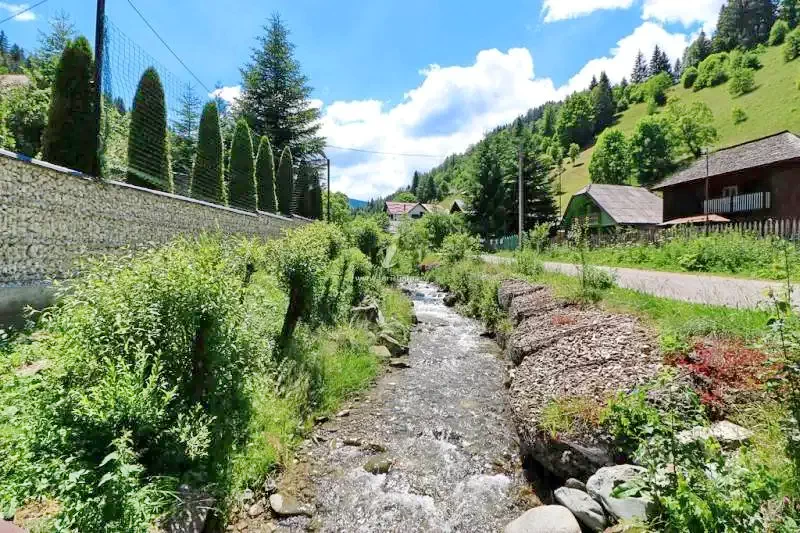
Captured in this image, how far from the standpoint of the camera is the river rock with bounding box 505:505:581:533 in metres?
3.44

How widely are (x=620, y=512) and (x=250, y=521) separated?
3.55 metres

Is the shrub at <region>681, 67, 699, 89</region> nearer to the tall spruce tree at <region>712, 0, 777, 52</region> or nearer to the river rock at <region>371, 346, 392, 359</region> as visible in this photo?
the tall spruce tree at <region>712, 0, 777, 52</region>

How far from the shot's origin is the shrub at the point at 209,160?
1345 cm

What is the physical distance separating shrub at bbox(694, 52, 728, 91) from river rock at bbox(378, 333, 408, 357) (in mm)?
90064

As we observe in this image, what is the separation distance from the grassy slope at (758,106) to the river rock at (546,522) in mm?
56332

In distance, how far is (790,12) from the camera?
7569 centimetres

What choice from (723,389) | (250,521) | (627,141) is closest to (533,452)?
(723,389)

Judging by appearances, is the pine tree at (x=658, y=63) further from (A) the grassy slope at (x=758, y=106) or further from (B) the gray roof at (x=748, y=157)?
(B) the gray roof at (x=748, y=157)

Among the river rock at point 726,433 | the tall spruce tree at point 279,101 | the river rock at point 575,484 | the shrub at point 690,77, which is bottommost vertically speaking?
the river rock at point 575,484

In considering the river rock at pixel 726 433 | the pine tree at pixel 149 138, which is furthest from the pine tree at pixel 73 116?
the river rock at pixel 726 433

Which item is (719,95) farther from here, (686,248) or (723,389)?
(723,389)

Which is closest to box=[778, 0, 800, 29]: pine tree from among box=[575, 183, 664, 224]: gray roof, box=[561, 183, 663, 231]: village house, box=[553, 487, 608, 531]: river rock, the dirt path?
box=[575, 183, 664, 224]: gray roof

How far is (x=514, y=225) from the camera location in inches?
1403

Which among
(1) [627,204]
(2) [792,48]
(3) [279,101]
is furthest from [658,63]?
(3) [279,101]
